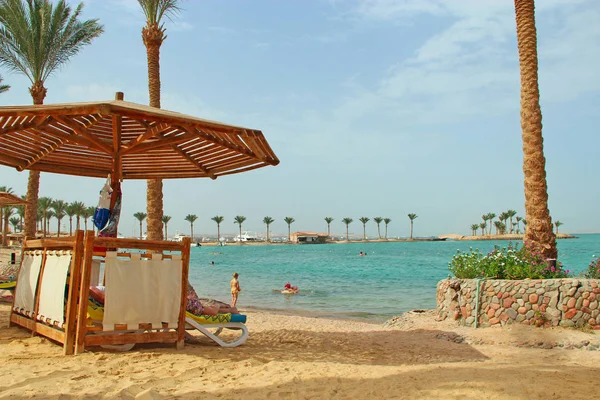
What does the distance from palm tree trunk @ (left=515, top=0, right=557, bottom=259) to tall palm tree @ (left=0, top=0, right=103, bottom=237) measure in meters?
14.4

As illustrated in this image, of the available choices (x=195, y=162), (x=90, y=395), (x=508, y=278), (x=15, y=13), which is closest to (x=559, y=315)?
(x=508, y=278)

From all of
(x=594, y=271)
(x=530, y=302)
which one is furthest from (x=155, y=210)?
(x=594, y=271)

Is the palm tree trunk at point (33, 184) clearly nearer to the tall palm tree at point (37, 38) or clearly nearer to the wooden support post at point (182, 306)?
the tall palm tree at point (37, 38)

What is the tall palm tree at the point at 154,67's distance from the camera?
1175cm

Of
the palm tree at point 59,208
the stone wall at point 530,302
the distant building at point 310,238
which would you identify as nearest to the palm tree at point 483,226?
the distant building at point 310,238

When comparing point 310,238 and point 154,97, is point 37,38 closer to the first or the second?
point 154,97

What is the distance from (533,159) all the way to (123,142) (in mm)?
7729

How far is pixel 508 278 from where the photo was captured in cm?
893

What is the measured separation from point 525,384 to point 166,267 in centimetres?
359

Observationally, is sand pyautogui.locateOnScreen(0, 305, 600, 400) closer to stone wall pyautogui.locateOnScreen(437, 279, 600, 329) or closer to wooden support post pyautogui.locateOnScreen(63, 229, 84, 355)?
wooden support post pyautogui.locateOnScreen(63, 229, 84, 355)

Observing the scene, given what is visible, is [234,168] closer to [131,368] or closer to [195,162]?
[195,162]

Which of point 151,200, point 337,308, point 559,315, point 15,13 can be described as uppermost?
point 15,13

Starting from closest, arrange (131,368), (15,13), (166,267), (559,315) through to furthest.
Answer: (131,368) < (166,267) < (559,315) < (15,13)

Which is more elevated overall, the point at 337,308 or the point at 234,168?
the point at 234,168
